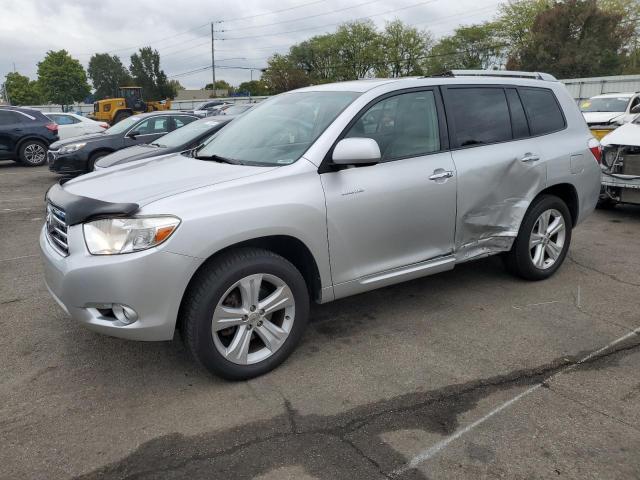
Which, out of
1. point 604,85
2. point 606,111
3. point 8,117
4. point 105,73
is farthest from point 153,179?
point 105,73

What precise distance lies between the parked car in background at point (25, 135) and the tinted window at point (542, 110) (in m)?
13.5

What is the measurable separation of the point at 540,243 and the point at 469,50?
77457 mm

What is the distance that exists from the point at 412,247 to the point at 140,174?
1.93 m

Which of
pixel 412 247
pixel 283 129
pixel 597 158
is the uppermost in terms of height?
pixel 283 129

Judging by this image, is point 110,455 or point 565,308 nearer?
point 110,455

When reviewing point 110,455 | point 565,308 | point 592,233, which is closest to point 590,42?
point 592,233

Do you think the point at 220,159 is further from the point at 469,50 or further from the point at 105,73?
the point at 105,73

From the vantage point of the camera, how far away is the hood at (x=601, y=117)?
1126 centimetres

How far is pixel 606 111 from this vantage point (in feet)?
41.4

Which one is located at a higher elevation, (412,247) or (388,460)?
(412,247)

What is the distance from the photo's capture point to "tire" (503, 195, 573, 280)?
4516 mm

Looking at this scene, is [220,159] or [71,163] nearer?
[220,159]

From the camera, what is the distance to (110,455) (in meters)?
2.53

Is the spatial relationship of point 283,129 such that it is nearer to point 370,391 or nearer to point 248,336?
point 248,336
